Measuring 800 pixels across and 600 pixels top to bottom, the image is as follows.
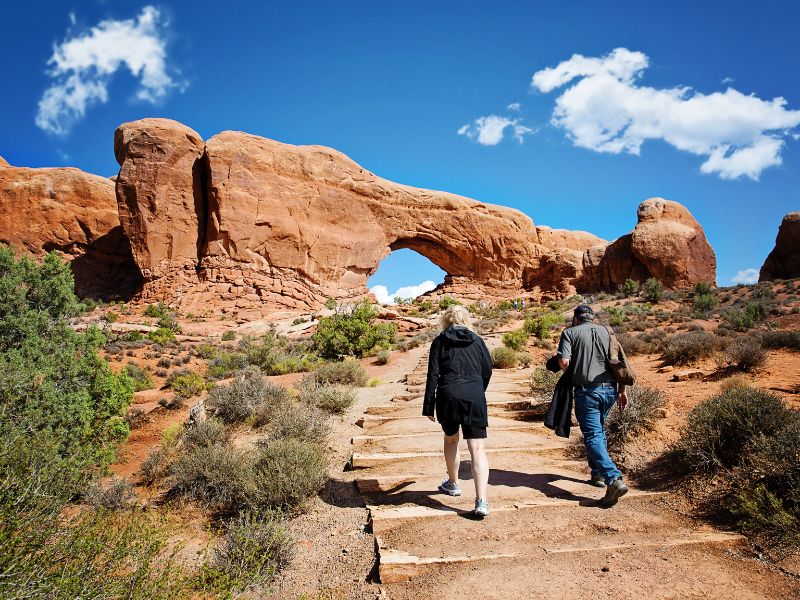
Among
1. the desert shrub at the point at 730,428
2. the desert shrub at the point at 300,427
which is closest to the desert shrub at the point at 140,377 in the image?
the desert shrub at the point at 300,427

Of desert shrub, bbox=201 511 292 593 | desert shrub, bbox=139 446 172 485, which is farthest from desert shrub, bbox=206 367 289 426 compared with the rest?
desert shrub, bbox=201 511 292 593

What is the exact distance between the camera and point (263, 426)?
26.3ft

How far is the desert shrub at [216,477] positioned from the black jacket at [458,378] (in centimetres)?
224

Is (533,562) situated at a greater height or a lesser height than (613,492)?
lesser

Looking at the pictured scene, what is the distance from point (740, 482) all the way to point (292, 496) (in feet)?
13.3

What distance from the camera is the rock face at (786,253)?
30.8 meters

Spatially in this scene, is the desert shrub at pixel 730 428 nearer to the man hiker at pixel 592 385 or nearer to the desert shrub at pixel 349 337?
the man hiker at pixel 592 385

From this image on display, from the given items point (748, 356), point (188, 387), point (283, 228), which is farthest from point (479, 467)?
point (283, 228)

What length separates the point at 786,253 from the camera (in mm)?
31641

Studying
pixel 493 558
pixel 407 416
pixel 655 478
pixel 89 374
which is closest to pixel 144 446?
Result: pixel 89 374

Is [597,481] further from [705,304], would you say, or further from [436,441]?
[705,304]

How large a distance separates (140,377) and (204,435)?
364 inches

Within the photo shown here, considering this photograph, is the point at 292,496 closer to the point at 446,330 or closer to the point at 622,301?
the point at 446,330

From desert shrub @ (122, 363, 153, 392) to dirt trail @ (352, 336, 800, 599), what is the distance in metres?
11.0
